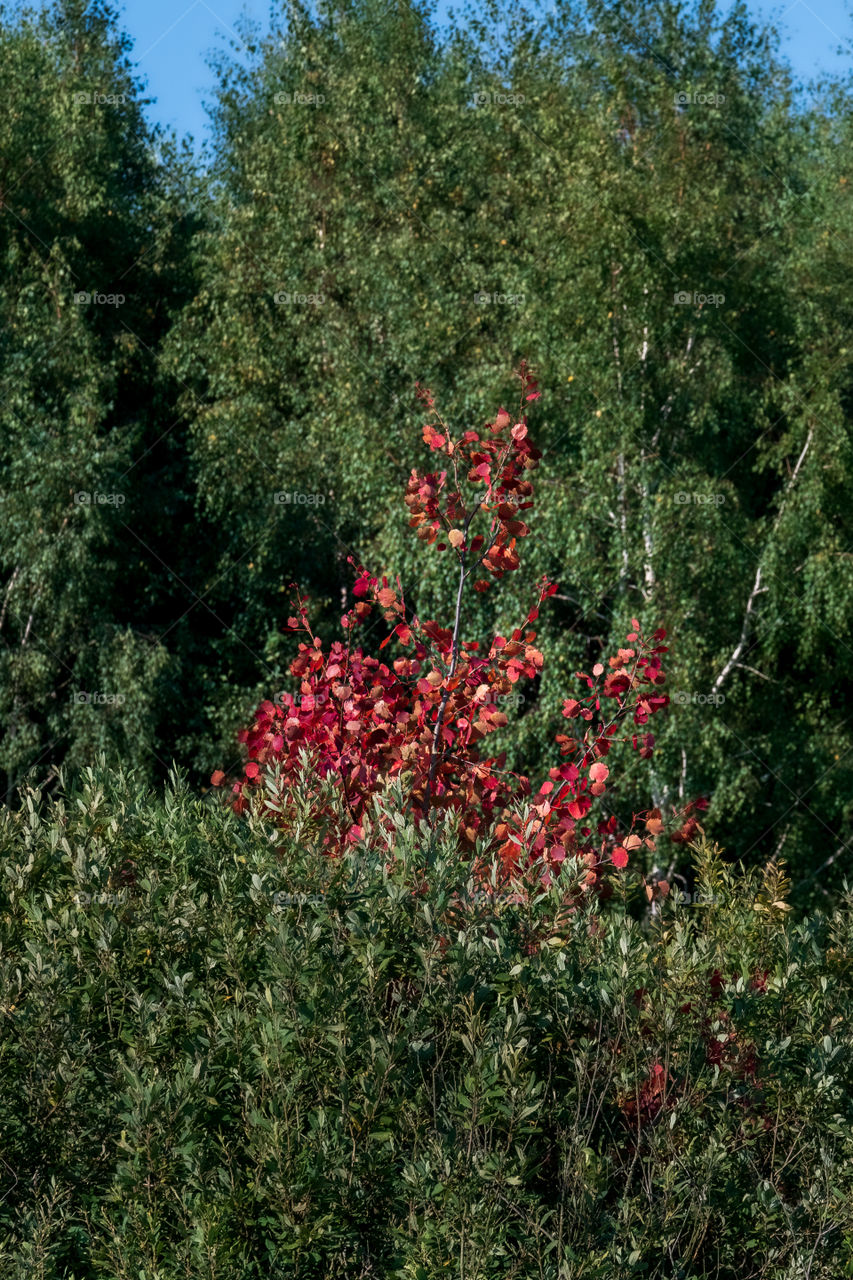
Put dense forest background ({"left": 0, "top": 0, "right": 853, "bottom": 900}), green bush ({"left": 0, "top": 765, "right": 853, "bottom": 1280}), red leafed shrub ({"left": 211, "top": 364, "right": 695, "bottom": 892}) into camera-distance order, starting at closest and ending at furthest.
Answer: green bush ({"left": 0, "top": 765, "right": 853, "bottom": 1280}), red leafed shrub ({"left": 211, "top": 364, "right": 695, "bottom": 892}), dense forest background ({"left": 0, "top": 0, "right": 853, "bottom": 900})

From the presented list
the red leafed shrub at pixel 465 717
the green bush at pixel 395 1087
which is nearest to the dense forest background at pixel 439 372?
the red leafed shrub at pixel 465 717

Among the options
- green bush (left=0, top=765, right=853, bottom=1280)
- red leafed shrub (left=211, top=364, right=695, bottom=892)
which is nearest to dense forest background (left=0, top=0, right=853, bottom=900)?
red leafed shrub (left=211, top=364, right=695, bottom=892)

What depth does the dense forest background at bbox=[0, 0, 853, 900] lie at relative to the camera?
48.6 ft

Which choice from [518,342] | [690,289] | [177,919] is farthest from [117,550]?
[177,919]

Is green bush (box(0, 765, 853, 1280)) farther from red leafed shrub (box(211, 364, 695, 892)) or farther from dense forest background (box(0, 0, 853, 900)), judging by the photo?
dense forest background (box(0, 0, 853, 900))

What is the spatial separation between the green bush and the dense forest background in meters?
10.6

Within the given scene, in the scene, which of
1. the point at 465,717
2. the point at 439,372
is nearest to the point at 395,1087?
the point at 465,717

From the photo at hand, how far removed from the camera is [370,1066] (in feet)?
9.43

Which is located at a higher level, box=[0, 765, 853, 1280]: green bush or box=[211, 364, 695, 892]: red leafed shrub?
box=[211, 364, 695, 892]: red leafed shrub

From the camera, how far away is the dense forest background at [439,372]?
1483 cm

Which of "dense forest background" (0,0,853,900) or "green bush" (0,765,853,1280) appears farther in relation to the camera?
"dense forest background" (0,0,853,900)

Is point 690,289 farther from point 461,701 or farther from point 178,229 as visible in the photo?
point 461,701

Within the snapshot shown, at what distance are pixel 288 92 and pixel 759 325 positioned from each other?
837 centimetres

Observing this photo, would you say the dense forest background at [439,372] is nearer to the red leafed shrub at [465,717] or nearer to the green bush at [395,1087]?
the red leafed shrub at [465,717]
